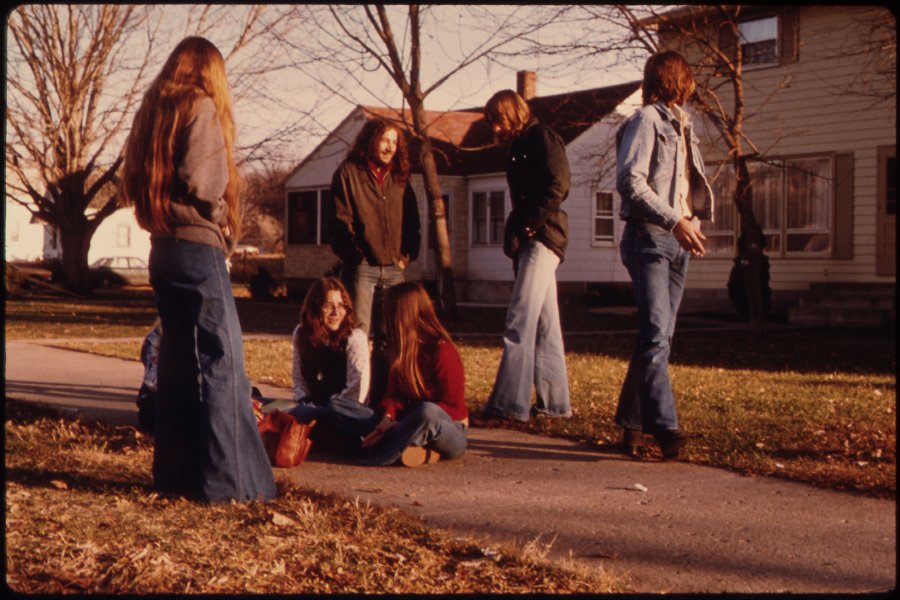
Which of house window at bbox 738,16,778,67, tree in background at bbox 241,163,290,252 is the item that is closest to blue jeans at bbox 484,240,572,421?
house window at bbox 738,16,778,67

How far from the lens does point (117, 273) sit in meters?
49.8

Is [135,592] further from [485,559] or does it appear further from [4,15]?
[4,15]

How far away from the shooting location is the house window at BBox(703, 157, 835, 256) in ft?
71.2

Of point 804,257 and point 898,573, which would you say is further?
point 804,257

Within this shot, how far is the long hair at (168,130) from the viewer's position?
5.12m

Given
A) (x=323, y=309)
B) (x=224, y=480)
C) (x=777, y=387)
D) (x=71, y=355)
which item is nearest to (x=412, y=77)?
(x=71, y=355)

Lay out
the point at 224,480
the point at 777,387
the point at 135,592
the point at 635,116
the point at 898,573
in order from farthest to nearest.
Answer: the point at 777,387
the point at 635,116
the point at 224,480
the point at 898,573
the point at 135,592

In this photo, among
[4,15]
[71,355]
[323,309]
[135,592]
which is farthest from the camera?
[71,355]

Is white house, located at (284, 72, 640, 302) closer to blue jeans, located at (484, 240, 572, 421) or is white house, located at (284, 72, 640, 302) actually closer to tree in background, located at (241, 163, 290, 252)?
blue jeans, located at (484, 240, 572, 421)

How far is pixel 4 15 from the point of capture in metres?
5.70

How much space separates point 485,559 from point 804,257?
18.8 metres

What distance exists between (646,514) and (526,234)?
2.78m

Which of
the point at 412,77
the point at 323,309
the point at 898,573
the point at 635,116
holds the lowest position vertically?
the point at 898,573

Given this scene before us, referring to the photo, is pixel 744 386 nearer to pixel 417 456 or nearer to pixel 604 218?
pixel 417 456
